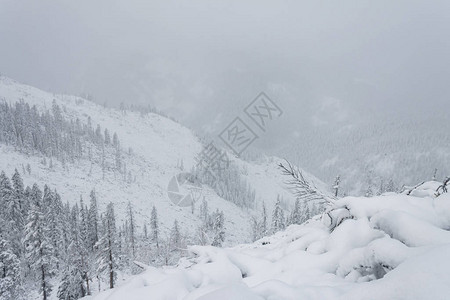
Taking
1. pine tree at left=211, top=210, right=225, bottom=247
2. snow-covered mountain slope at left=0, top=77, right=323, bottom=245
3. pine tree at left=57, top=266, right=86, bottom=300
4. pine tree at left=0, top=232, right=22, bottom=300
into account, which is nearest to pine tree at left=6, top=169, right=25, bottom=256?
pine tree at left=0, top=232, right=22, bottom=300

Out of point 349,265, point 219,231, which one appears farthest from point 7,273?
point 349,265

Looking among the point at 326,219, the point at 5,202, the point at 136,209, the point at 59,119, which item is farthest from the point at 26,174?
the point at 326,219

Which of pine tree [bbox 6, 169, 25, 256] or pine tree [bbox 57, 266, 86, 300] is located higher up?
pine tree [bbox 6, 169, 25, 256]

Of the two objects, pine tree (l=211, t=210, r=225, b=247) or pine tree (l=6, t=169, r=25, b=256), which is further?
pine tree (l=6, t=169, r=25, b=256)

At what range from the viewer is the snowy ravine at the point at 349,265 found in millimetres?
1914

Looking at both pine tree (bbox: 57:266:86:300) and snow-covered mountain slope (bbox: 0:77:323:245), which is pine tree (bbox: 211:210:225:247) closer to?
pine tree (bbox: 57:266:86:300)

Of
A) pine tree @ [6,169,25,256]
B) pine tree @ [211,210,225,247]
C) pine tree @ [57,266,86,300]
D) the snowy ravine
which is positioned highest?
pine tree @ [6,169,25,256]

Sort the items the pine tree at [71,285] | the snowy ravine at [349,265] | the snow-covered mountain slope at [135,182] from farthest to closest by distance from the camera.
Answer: the snow-covered mountain slope at [135,182] → the pine tree at [71,285] → the snowy ravine at [349,265]

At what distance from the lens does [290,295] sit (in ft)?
8.66

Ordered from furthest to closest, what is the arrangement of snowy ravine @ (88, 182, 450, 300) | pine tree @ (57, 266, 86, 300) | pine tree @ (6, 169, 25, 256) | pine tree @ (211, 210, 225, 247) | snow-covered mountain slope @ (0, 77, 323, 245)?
snow-covered mountain slope @ (0, 77, 323, 245), pine tree @ (6, 169, 25, 256), pine tree @ (57, 266, 86, 300), pine tree @ (211, 210, 225, 247), snowy ravine @ (88, 182, 450, 300)

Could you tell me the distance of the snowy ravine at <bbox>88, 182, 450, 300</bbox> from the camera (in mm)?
1914

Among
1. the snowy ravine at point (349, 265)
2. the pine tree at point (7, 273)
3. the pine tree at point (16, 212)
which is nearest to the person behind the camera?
the snowy ravine at point (349, 265)

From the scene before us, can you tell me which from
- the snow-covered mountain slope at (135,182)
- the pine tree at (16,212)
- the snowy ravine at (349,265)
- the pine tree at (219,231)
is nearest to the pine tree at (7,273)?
the pine tree at (219,231)

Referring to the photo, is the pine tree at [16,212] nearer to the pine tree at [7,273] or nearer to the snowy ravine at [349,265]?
the pine tree at [7,273]
